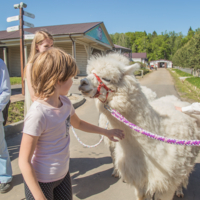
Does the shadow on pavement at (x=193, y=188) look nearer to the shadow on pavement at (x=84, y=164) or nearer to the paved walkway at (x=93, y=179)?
the paved walkway at (x=93, y=179)

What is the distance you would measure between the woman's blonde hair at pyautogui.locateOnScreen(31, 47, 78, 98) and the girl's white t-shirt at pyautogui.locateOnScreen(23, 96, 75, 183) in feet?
0.34

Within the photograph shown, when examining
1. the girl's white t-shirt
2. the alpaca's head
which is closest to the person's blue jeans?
the girl's white t-shirt

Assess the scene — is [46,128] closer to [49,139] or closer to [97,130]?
[49,139]

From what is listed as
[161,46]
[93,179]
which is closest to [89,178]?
[93,179]

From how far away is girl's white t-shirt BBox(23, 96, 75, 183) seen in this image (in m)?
1.16

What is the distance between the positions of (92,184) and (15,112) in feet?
13.4

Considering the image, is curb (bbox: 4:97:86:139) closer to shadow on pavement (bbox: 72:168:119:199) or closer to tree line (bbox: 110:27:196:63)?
shadow on pavement (bbox: 72:168:119:199)

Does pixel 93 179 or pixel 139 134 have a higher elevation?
pixel 139 134

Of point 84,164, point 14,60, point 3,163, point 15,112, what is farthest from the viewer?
point 14,60

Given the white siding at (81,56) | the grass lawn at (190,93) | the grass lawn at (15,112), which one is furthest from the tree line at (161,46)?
the grass lawn at (15,112)

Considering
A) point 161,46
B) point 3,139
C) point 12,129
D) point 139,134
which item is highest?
point 161,46

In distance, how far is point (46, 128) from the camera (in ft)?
4.04

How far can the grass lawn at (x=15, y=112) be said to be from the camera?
5.33 m

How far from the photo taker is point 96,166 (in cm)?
333
